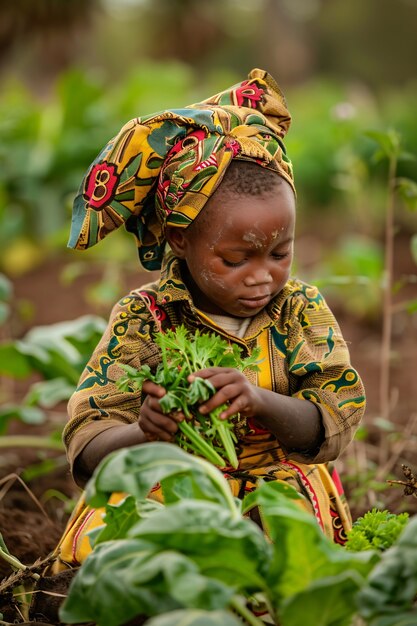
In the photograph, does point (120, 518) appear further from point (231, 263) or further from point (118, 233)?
point (118, 233)

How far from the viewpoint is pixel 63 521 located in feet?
10.5

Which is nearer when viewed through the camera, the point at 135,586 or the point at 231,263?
the point at 135,586

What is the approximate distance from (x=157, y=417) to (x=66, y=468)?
1.83 meters

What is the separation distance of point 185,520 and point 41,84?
12550 mm

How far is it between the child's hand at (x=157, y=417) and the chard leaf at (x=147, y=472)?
0.17 m

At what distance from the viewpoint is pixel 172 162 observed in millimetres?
2338

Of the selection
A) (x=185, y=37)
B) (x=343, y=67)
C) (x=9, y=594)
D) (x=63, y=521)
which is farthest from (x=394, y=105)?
(x=343, y=67)

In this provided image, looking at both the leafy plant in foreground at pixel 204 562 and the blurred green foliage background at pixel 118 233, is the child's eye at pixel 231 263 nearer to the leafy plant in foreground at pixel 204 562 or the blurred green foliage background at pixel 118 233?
the leafy plant in foreground at pixel 204 562

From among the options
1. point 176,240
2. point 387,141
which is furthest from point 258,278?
point 387,141

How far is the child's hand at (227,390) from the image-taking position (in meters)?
2.00

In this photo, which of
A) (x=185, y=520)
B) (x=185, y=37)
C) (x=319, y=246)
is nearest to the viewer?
(x=185, y=520)

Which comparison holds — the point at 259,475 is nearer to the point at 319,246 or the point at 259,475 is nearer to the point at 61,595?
the point at 61,595

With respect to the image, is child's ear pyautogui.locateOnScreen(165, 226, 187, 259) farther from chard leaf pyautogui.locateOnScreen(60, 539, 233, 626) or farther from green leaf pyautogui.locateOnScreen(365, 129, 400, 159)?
green leaf pyautogui.locateOnScreen(365, 129, 400, 159)

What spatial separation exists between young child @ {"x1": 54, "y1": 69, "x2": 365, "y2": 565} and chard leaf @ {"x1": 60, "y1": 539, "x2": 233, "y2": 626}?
47 centimetres
